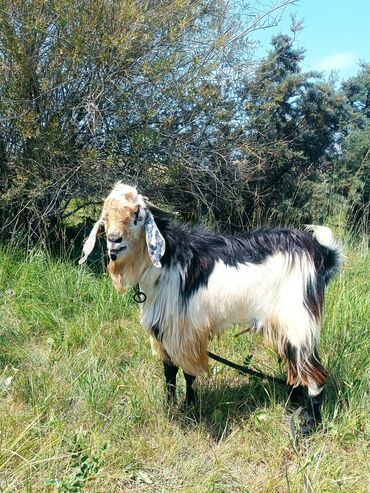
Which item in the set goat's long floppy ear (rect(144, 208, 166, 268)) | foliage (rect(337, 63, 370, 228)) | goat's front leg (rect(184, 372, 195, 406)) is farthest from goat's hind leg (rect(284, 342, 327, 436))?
foliage (rect(337, 63, 370, 228))

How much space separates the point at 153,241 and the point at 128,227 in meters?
0.16

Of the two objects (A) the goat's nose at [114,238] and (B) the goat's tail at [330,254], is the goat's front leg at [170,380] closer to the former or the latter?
(A) the goat's nose at [114,238]

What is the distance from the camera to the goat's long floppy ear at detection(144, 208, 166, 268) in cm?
247

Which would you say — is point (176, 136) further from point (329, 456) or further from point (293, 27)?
point (329, 456)

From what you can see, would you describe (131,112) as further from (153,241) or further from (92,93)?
(153,241)

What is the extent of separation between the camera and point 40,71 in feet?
16.2

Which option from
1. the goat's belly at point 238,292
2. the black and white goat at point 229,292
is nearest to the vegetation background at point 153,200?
the black and white goat at point 229,292

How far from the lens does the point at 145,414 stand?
9.62 ft

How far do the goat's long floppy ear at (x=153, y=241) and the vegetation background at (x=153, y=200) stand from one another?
1.06 m

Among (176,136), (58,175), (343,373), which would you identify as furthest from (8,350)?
(176,136)

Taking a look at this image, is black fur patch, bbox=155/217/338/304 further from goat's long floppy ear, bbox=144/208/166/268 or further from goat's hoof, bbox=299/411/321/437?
goat's hoof, bbox=299/411/321/437

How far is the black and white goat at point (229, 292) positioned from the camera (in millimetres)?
2654

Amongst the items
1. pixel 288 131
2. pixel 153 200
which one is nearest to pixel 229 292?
Answer: pixel 153 200

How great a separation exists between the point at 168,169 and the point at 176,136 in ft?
1.23
